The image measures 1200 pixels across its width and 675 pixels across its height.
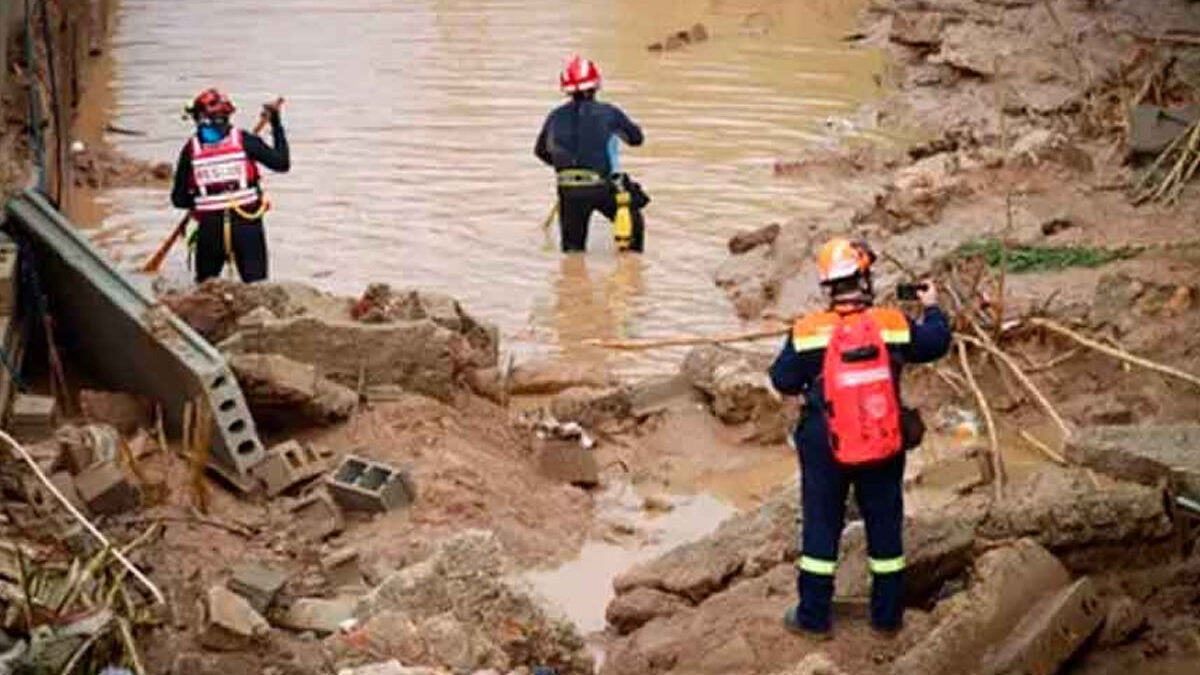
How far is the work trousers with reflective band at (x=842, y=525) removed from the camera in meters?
7.68

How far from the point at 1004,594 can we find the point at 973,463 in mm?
3152

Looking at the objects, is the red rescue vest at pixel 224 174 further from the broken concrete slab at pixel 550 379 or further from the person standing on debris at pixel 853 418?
the person standing on debris at pixel 853 418

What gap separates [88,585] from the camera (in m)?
8.10

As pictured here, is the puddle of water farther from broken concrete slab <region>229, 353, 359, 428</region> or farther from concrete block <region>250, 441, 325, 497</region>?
broken concrete slab <region>229, 353, 359, 428</region>

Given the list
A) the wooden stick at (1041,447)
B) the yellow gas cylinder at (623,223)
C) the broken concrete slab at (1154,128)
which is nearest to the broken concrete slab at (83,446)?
the wooden stick at (1041,447)

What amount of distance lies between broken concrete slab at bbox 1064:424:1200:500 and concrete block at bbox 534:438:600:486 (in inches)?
113

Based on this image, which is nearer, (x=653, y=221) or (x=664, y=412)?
(x=664, y=412)

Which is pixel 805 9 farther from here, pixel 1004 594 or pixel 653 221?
pixel 1004 594

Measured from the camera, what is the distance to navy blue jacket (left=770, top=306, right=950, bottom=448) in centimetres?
754

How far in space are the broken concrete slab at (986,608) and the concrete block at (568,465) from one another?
11.0 feet

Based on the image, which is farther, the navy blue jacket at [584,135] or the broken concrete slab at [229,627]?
the navy blue jacket at [584,135]

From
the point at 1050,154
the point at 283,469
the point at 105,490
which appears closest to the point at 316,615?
the point at 105,490

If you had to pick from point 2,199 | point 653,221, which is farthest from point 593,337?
point 2,199

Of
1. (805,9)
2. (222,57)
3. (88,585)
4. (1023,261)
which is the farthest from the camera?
(805,9)
